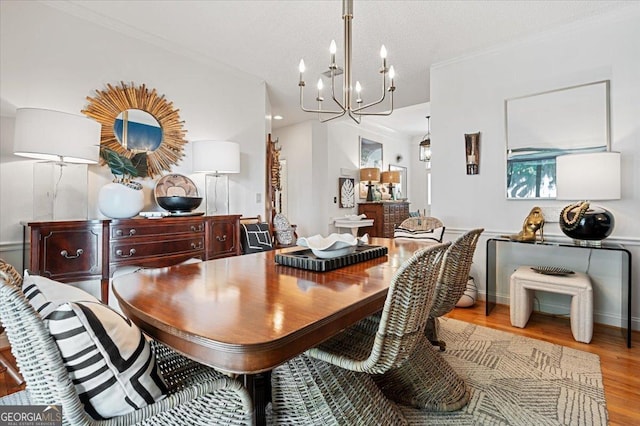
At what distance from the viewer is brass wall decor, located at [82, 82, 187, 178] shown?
106 inches

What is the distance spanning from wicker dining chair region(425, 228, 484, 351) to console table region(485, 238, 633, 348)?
1421mm

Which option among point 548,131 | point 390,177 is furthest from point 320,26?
point 390,177

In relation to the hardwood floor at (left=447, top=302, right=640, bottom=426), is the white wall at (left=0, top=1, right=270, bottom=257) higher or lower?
higher

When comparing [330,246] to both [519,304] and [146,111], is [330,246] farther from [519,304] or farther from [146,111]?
[146,111]

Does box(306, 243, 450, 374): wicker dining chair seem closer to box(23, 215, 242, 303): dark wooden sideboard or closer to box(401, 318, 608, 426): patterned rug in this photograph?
box(401, 318, 608, 426): patterned rug

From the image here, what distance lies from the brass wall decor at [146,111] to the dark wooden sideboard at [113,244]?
63 centimetres

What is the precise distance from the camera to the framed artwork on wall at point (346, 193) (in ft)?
20.7

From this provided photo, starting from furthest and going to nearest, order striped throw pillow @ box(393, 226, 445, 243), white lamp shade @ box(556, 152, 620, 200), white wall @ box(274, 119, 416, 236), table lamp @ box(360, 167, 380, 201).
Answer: table lamp @ box(360, 167, 380, 201), white wall @ box(274, 119, 416, 236), striped throw pillow @ box(393, 226, 445, 243), white lamp shade @ box(556, 152, 620, 200)

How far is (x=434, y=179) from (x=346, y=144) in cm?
306

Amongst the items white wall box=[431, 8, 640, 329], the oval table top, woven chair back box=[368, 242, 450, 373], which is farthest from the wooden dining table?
white wall box=[431, 8, 640, 329]

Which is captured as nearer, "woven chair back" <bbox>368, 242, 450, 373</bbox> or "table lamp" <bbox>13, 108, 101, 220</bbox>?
"woven chair back" <bbox>368, 242, 450, 373</bbox>

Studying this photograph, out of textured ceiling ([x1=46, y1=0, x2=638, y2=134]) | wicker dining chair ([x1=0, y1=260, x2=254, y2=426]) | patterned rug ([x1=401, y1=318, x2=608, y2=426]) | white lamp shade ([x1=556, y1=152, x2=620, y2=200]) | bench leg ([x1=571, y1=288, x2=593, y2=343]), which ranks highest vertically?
textured ceiling ([x1=46, y1=0, x2=638, y2=134])

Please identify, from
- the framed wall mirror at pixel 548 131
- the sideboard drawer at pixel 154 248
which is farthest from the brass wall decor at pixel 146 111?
the framed wall mirror at pixel 548 131

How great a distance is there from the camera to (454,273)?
1686 millimetres
